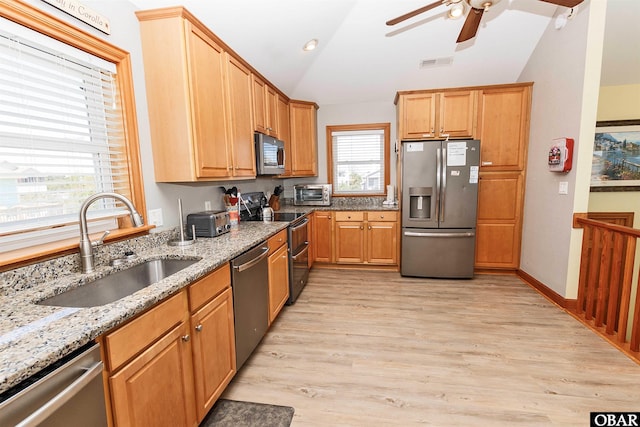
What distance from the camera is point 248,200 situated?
341 centimetres

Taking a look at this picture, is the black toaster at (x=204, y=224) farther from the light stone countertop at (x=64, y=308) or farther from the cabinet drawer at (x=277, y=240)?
the cabinet drawer at (x=277, y=240)

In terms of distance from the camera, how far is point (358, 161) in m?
4.59

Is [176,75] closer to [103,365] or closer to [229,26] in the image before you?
[229,26]

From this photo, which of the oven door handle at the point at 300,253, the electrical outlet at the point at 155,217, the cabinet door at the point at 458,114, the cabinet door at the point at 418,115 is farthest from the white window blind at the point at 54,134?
the cabinet door at the point at 458,114

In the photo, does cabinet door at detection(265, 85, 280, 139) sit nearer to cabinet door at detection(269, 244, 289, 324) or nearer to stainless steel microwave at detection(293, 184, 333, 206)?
stainless steel microwave at detection(293, 184, 333, 206)

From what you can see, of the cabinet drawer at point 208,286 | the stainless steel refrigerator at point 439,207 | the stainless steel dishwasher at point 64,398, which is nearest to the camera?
the stainless steel dishwasher at point 64,398

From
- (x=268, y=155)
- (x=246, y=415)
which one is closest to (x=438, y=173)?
(x=268, y=155)

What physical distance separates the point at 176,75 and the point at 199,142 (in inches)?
17.4

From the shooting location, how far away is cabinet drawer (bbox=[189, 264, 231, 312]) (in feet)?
4.74

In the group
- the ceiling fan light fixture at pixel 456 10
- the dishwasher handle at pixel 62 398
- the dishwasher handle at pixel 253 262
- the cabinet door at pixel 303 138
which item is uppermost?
the ceiling fan light fixture at pixel 456 10

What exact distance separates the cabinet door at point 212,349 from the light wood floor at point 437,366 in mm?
268

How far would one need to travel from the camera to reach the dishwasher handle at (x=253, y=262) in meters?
1.88

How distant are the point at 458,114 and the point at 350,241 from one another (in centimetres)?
212

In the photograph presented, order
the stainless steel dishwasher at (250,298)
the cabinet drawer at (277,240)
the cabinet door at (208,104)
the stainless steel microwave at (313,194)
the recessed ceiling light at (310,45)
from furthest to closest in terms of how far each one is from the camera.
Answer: the stainless steel microwave at (313,194) → the recessed ceiling light at (310,45) → the cabinet drawer at (277,240) → the cabinet door at (208,104) → the stainless steel dishwasher at (250,298)
